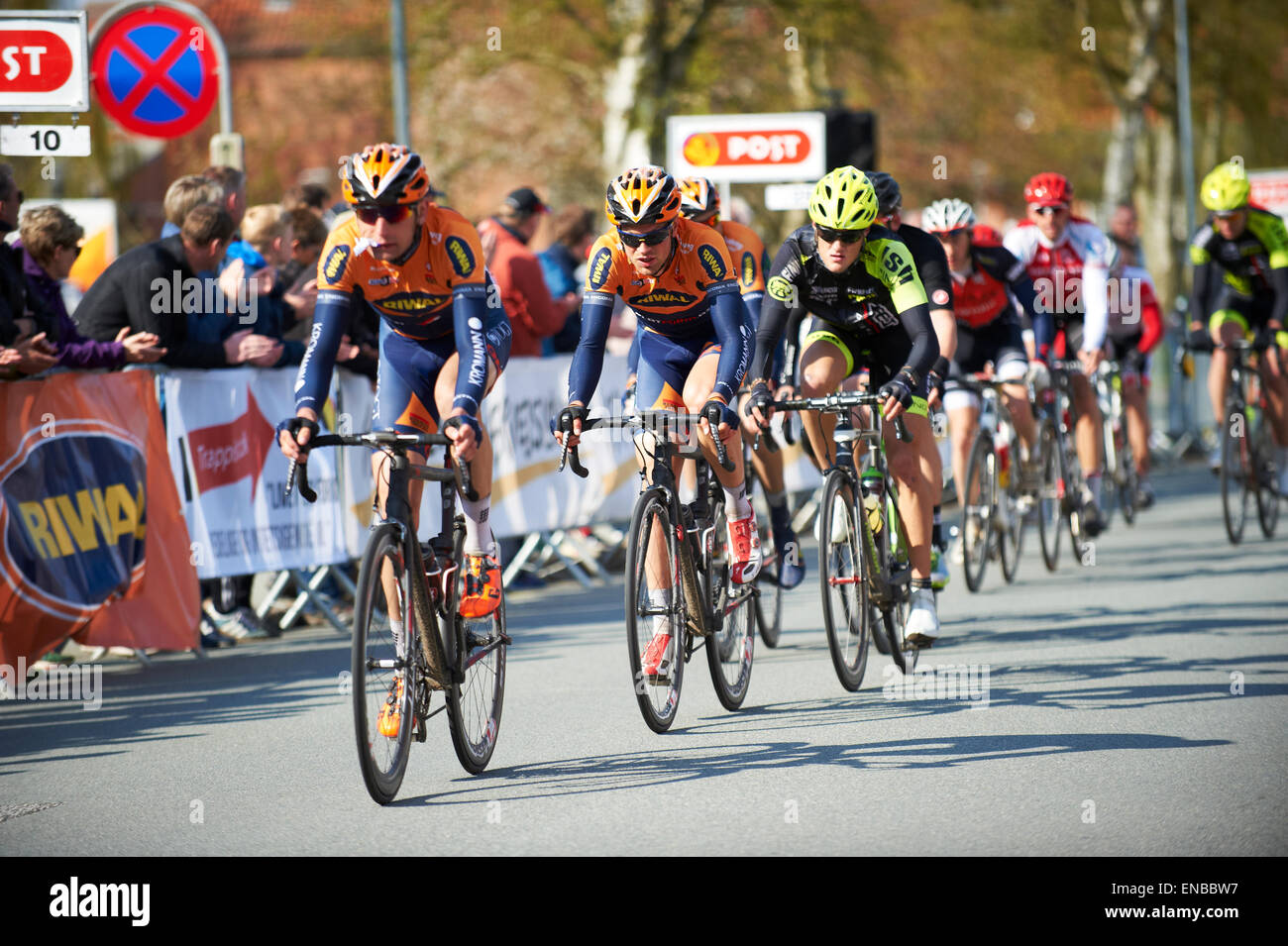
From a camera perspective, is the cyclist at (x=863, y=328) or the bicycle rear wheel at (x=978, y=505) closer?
the cyclist at (x=863, y=328)

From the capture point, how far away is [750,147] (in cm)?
1498

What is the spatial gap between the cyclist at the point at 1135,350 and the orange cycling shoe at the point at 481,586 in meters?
8.81

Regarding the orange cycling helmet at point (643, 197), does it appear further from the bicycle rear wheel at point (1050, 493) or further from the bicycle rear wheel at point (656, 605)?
the bicycle rear wheel at point (1050, 493)

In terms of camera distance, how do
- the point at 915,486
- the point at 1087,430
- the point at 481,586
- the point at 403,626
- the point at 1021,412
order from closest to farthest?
1. the point at 403,626
2. the point at 481,586
3. the point at 915,486
4. the point at 1021,412
5. the point at 1087,430

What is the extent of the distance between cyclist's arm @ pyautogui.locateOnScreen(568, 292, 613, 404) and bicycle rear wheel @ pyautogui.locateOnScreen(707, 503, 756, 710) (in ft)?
2.85

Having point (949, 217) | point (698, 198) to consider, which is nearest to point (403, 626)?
point (698, 198)

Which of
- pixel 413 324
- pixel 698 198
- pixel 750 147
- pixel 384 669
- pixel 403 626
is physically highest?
pixel 750 147

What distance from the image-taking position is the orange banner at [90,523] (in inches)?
320

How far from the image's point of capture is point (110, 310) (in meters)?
A: 9.30

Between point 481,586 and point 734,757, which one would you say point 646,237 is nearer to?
point 481,586

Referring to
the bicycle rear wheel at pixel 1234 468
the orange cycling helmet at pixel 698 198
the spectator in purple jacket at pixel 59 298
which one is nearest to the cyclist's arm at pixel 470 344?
the orange cycling helmet at pixel 698 198

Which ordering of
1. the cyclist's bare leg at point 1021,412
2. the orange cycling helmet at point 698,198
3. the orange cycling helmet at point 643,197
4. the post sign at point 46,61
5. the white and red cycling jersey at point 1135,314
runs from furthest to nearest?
the white and red cycling jersey at point 1135,314 < the cyclist's bare leg at point 1021,412 < the post sign at point 46,61 < the orange cycling helmet at point 698,198 < the orange cycling helmet at point 643,197

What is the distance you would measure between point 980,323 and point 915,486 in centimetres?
317
